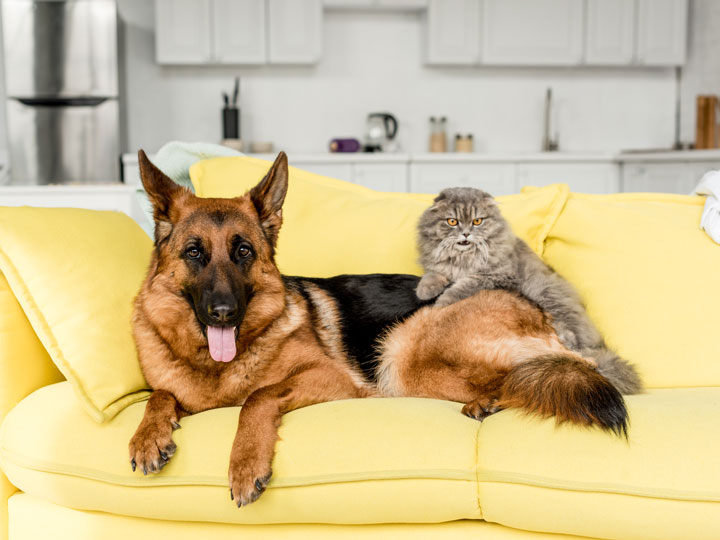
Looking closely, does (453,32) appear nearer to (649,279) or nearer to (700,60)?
(700,60)

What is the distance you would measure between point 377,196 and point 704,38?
5.13 m

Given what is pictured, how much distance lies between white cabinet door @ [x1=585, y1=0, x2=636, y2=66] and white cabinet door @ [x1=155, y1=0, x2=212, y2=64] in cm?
342

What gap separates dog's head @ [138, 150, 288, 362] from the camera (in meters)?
1.59

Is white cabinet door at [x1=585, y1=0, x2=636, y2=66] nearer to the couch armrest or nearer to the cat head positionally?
the cat head

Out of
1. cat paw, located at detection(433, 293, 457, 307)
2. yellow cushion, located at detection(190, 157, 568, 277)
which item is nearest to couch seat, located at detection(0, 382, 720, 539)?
cat paw, located at detection(433, 293, 457, 307)

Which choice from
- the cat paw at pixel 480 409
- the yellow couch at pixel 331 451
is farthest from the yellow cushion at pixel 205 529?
the cat paw at pixel 480 409

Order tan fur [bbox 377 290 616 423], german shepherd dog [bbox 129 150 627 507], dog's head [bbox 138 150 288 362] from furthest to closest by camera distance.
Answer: tan fur [bbox 377 290 616 423] < dog's head [bbox 138 150 288 362] < german shepherd dog [bbox 129 150 627 507]

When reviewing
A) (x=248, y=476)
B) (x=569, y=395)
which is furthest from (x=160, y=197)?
(x=569, y=395)

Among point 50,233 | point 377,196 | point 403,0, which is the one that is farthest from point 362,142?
point 50,233

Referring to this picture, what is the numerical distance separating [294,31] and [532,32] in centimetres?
215

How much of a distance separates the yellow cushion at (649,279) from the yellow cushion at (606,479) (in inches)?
19.2

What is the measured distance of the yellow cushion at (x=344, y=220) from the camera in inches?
85.4

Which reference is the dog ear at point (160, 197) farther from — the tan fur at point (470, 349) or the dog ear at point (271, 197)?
the tan fur at point (470, 349)

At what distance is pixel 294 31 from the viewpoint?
5738 millimetres
